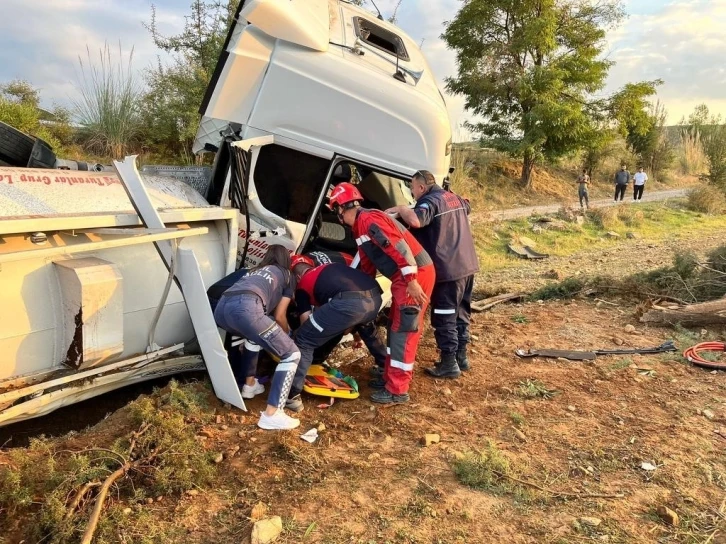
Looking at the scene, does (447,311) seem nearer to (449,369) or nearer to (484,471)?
(449,369)

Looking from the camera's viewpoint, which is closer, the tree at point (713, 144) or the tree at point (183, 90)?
the tree at point (183, 90)

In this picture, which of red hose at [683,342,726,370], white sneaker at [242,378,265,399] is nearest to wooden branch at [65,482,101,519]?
white sneaker at [242,378,265,399]

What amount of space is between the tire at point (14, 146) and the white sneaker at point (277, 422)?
2.91 metres

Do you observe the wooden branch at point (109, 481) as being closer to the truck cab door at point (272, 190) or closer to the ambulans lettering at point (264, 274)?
the ambulans lettering at point (264, 274)

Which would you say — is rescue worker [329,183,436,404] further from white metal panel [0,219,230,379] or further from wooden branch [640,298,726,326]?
wooden branch [640,298,726,326]

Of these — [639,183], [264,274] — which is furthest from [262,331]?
[639,183]

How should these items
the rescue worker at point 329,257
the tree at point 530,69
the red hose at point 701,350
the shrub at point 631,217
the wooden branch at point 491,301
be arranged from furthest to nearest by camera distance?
the tree at point 530,69, the shrub at point 631,217, the wooden branch at point 491,301, the red hose at point 701,350, the rescue worker at point 329,257

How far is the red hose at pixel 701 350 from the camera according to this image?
4.41 meters

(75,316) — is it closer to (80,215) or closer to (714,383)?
(80,215)

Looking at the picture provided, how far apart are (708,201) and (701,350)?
15.7m

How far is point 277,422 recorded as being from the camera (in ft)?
10.8

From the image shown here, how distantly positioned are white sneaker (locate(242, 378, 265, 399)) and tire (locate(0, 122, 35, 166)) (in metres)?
2.60

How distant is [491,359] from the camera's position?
471 centimetres

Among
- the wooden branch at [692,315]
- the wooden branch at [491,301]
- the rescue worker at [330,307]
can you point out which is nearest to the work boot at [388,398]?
the rescue worker at [330,307]
